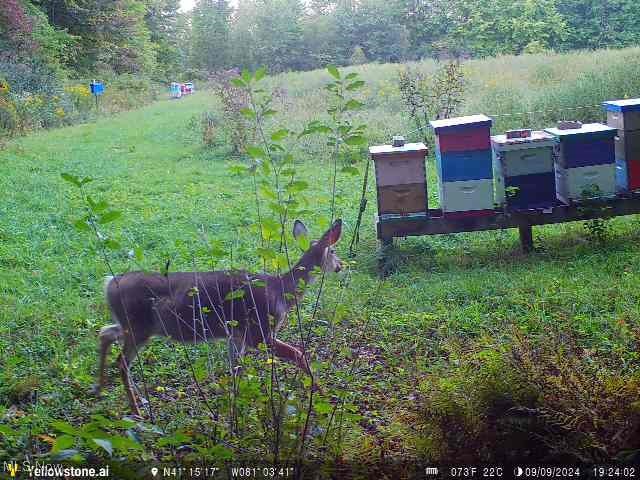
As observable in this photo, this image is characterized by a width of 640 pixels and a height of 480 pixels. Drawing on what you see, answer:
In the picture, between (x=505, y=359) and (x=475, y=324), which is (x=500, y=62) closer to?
Answer: (x=475, y=324)

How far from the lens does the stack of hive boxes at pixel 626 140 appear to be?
21.4 ft

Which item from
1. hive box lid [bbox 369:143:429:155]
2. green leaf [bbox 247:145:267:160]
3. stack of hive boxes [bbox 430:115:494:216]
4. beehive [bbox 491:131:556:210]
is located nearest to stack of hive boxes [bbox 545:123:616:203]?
beehive [bbox 491:131:556:210]

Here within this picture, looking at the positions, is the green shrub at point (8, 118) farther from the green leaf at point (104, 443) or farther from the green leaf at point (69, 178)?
the green leaf at point (104, 443)

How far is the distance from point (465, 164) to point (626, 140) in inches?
57.4

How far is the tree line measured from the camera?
13484 millimetres

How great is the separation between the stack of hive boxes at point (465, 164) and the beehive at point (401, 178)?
18cm

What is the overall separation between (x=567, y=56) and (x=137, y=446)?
56.9ft

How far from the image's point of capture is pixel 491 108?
42.3 feet

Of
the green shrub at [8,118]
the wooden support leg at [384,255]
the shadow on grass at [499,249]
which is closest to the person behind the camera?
the shadow on grass at [499,249]

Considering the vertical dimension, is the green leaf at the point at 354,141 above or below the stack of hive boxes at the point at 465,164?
above

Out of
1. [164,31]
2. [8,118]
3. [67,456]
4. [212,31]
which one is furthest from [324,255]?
[164,31]

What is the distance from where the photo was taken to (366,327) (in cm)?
450

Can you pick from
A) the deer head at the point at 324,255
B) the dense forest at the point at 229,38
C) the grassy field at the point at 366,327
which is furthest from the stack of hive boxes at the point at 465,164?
the dense forest at the point at 229,38

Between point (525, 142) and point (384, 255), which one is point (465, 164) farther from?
point (384, 255)
